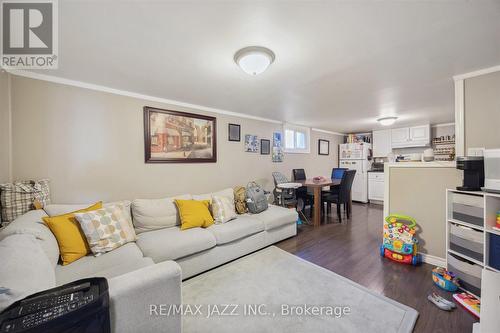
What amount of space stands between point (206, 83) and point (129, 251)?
196 cm

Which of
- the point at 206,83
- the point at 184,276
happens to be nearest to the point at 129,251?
the point at 184,276

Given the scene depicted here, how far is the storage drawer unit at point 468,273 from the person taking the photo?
1692mm

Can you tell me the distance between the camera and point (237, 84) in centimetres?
233

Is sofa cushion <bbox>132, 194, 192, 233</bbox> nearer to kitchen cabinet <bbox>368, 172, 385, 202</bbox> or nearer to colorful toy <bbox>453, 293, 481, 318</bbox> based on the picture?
colorful toy <bbox>453, 293, 481, 318</bbox>

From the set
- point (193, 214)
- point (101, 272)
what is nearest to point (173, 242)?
point (193, 214)

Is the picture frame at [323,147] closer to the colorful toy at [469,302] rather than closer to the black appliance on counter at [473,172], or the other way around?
the black appliance on counter at [473,172]

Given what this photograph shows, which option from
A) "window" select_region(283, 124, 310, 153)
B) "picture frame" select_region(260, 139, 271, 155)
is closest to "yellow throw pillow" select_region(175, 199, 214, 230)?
"picture frame" select_region(260, 139, 271, 155)

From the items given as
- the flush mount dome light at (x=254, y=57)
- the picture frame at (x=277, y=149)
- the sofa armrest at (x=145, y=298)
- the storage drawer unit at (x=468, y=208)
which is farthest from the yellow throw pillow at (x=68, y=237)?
the storage drawer unit at (x=468, y=208)

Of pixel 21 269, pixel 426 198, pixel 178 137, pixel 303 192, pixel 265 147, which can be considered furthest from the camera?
pixel 303 192

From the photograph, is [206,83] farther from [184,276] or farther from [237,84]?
[184,276]

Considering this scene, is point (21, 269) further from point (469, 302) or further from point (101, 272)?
point (469, 302)

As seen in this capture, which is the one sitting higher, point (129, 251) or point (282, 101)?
point (282, 101)

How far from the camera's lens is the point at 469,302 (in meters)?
1.56

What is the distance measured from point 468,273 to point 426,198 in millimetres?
850
